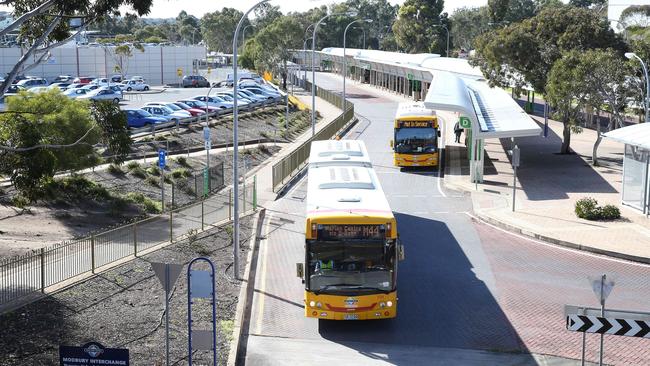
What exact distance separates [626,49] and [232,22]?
11702 centimetres

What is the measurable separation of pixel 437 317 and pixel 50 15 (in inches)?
562

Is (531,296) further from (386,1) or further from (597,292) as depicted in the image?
(386,1)

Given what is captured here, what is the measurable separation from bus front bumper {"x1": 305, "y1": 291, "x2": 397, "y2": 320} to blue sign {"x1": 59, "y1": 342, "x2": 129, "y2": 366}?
599cm

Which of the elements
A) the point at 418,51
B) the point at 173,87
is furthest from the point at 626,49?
the point at 418,51

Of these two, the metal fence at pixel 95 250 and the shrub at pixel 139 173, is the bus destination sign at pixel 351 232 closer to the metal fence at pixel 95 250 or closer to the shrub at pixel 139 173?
the metal fence at pixel 95 250

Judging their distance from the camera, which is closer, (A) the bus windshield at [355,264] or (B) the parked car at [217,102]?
(A) the bus windshield at [355,264]

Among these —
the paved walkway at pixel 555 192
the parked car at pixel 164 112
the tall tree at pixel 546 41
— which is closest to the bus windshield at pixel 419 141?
the paved walkway at pixel 555 192

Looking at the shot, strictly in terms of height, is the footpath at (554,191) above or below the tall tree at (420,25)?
below

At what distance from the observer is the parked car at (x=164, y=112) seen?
5234 centimetres

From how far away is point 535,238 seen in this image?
25812 millimetres

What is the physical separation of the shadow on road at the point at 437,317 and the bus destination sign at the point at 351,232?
2029 mm

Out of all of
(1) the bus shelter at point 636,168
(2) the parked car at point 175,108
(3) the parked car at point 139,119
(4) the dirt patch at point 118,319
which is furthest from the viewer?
(2) the parked car at point 175,108

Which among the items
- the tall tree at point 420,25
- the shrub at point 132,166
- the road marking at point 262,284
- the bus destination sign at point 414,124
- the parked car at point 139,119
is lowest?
the road marking at point 262,284

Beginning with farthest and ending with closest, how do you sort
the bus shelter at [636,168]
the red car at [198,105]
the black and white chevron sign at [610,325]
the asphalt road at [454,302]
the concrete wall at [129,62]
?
the concrete wall at [129,62]
the red car at [198,105]
the bus shelter at [636,168]
the asphalt road at [454,302]
the black and white chevron sign at [610,325]
